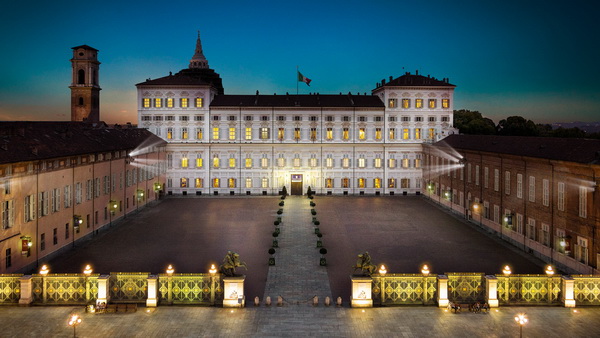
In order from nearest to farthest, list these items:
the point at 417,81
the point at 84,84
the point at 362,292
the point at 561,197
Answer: the point at 362,292 < the point at 561,197 < the point at 417,81 < the point at 84,84

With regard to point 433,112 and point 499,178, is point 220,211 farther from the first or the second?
point 433,112

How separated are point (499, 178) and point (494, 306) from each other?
2151cm

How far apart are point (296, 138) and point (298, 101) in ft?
18.3

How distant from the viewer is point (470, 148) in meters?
47.3

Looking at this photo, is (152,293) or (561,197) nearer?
(152,293)

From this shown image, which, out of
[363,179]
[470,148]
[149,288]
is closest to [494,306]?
[149,288]

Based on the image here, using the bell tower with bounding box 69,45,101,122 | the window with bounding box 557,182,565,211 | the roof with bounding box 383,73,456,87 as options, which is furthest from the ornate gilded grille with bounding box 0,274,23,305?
the bell tower with bounding box 69,45,101,122

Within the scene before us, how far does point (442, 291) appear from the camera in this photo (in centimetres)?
2120

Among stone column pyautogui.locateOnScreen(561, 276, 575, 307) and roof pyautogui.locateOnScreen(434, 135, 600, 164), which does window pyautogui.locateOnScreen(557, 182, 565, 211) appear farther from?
stone column pyautogui.locateOnScreen(561, 276, 575, 307)

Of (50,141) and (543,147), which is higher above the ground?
(50,141)

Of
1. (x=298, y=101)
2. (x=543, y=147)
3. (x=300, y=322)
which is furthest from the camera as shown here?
(x=298, y=101)

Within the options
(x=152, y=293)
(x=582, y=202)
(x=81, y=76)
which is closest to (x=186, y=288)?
(x=152, y=293)

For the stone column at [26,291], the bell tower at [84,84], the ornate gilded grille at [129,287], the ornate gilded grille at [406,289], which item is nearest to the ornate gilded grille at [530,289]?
the ornate gilded grille at [406,289]

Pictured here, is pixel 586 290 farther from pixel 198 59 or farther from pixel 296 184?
pixel 198 59
